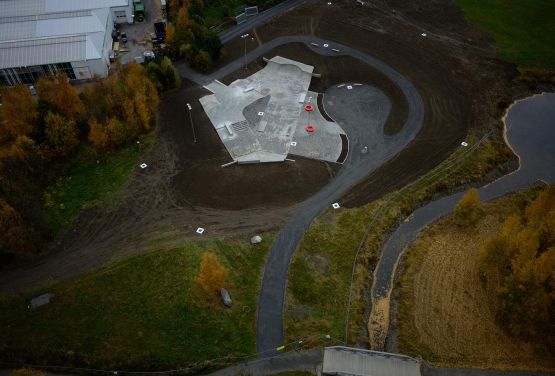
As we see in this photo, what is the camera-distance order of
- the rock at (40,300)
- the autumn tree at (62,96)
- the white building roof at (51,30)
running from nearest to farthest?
the rock at (40,300), the autumn tree at (62,96), the white building roof at (51,30)

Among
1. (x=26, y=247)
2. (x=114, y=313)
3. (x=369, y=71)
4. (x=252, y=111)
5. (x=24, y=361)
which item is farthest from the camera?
(x=369, y=71)

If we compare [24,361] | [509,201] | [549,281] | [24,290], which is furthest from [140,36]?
[549,281]

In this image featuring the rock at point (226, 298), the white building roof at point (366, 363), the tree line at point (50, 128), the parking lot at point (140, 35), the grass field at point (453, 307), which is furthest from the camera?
the parking lot at point (140, 35)

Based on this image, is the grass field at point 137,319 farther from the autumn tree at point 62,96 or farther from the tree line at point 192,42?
the tree line at point 192,42

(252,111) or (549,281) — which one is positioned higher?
(252,111)

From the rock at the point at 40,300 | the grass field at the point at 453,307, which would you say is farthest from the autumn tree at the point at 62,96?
the grass field at the point at 453,307

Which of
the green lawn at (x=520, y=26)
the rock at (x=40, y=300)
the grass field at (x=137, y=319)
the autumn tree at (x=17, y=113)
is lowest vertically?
the grass field at (x=137, y=319)

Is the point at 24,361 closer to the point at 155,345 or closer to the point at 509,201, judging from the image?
the point at 155,345

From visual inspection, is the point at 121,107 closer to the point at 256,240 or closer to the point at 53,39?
the point at 53,39
